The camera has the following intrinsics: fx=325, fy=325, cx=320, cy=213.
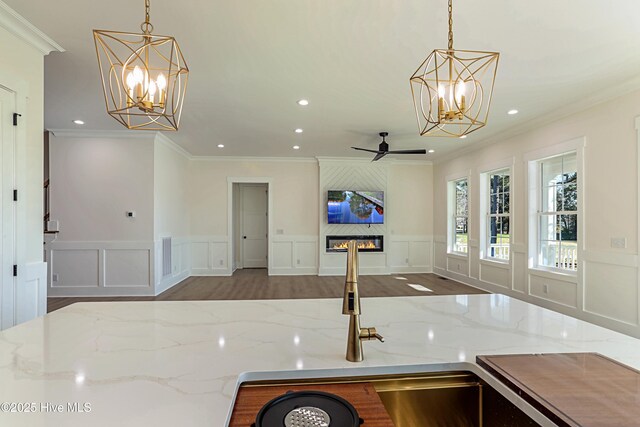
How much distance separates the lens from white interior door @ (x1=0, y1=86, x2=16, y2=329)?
225 cm

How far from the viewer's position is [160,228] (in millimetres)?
5547

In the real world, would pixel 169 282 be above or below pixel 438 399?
below

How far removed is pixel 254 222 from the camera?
8.52 meters

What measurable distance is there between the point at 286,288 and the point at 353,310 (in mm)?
5148

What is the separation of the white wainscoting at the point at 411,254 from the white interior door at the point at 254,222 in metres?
3.29

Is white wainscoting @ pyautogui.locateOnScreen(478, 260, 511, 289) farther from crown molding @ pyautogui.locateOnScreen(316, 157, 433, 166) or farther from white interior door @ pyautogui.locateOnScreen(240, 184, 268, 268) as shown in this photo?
white interior door @ pyautogui.locateOnScreen(240, 184, 268, 268)

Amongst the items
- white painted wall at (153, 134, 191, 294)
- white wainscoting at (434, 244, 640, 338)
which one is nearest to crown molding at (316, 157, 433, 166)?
white painted wall at (153, 134, 191, 294)

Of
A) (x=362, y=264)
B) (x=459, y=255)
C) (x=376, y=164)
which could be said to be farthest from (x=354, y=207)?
(x=459, y=255)

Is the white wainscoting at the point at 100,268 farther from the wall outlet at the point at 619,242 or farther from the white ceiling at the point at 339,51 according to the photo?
the wall outlet at the point at 619,242

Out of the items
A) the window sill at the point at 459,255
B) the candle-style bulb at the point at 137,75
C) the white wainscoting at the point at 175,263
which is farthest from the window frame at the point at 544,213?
the white wainscoting at the point at 175,263

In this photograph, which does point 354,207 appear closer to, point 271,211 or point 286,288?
point 271,211

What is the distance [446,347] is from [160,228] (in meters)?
5.46

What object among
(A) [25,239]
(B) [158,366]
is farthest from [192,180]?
(B) [158,366]

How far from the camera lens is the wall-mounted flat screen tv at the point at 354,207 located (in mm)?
7184
